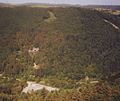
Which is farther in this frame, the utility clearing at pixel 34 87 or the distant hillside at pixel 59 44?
the distant hillside at pixel 59 44

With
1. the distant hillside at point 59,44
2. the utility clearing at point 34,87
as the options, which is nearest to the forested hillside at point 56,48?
the distant hillside at point 59,44

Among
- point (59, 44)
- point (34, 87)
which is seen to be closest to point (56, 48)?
point (59, 44)

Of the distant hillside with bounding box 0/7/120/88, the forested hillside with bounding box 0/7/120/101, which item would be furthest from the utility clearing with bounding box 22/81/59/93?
the distant hillside with bounding box 0/7/120/88

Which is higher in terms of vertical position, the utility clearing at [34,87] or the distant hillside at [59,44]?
the distant hillside at [59,44]

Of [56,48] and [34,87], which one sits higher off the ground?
[56,48]

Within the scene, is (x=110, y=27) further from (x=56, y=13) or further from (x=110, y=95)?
(x=110, y=95)

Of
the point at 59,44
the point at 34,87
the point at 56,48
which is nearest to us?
the point at 34,87

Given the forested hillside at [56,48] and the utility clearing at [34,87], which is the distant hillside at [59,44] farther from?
the utility clearing at [34,87]

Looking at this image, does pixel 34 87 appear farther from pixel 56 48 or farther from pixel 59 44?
pixel 59 44

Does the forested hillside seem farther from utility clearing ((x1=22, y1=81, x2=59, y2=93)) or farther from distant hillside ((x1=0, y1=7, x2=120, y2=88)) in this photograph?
utility clearing ((x1=22, y1=81, x2=59, y2=93))
